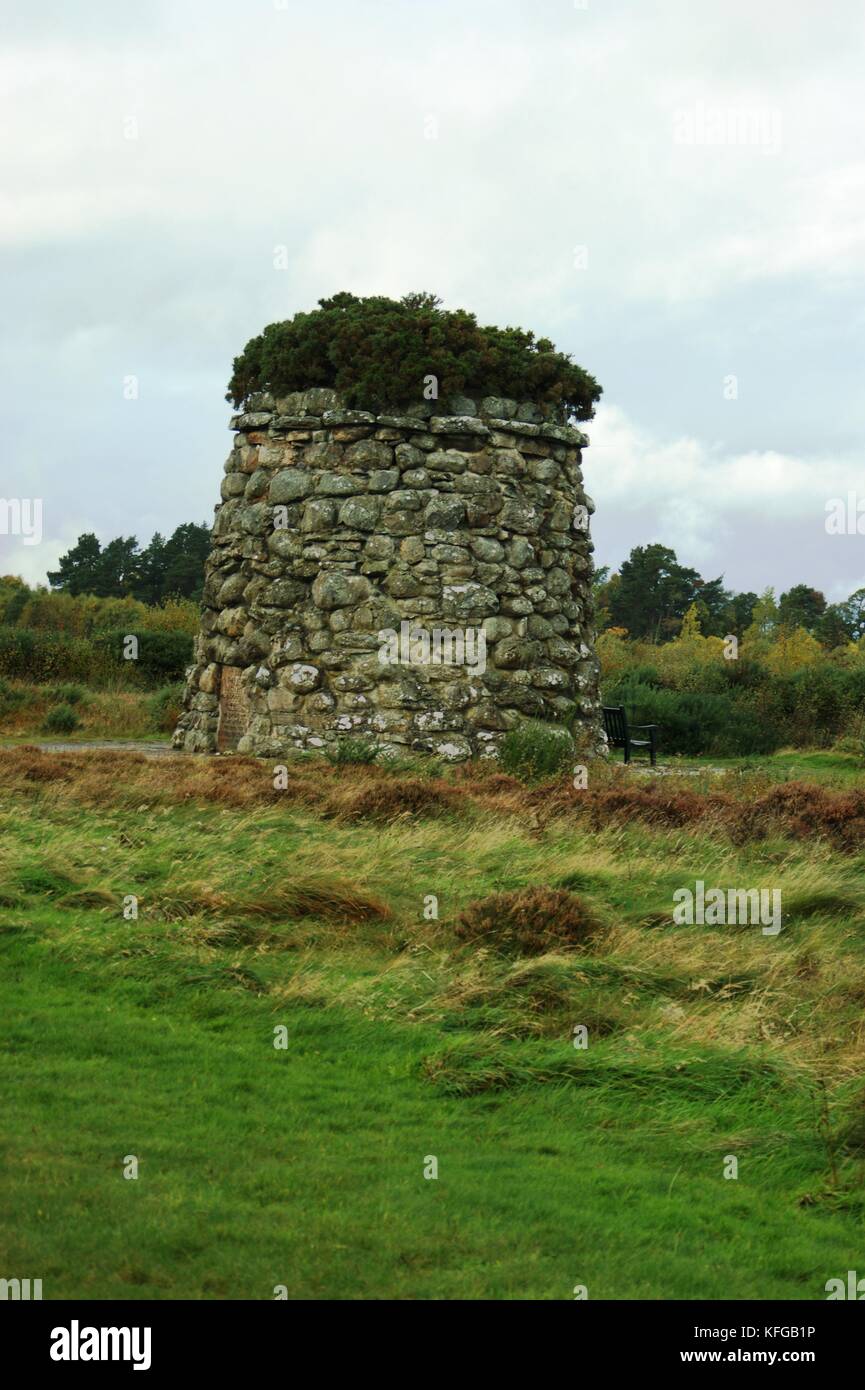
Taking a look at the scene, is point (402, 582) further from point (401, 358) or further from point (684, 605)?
point (684, 605)

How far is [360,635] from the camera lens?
63.2ft

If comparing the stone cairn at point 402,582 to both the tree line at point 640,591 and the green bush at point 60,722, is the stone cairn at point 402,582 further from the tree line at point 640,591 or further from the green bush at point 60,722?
the tree line at point 640,591

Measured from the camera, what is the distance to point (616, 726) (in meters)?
22.1

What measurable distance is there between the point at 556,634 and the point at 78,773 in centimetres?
766

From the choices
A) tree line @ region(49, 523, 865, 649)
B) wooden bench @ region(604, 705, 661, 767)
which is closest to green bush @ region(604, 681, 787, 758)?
wooden bench @ region(604, 705, 661, 767)

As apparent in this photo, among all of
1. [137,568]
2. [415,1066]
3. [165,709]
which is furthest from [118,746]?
[137,568]

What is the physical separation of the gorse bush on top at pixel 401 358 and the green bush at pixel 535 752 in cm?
512

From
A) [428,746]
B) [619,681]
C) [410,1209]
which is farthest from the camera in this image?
[619,681]

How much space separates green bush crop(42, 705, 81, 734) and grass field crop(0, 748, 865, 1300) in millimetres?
11927

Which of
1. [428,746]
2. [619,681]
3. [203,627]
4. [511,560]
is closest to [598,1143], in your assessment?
[428,746]

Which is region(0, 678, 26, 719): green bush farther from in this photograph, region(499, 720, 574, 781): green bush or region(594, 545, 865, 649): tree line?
region(594, 545, 865, 649): tree line

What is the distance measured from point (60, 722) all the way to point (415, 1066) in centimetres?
1892

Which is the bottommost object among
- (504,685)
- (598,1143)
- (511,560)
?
(598,1143)

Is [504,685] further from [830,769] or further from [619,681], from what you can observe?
[619,681]
